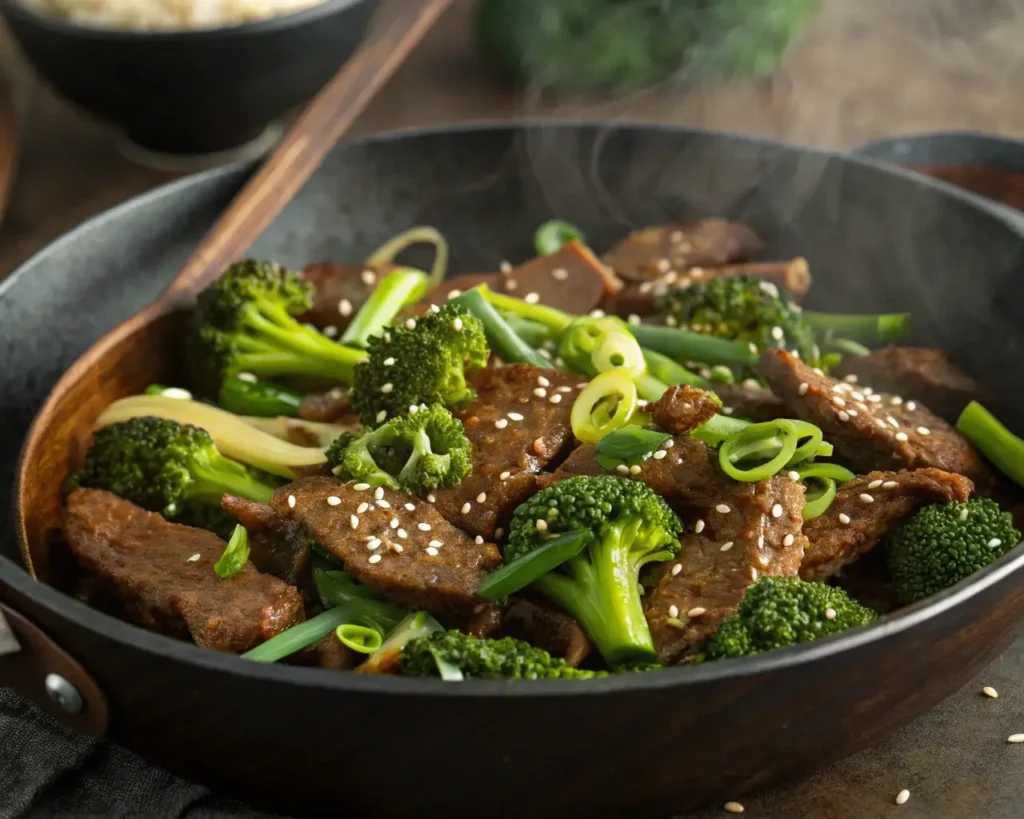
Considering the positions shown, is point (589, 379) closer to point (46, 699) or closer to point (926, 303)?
point (926, 303)

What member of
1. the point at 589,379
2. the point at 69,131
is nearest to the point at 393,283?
the point at 589,379

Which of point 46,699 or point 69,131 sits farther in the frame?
point 69,131

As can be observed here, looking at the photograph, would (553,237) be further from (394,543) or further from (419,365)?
(394,543)

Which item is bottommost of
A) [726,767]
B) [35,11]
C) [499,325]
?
[726,767]

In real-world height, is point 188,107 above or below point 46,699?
→ above

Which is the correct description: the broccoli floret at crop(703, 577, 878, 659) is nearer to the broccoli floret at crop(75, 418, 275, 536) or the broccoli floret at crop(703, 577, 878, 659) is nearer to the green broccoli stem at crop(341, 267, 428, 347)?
the broccoli floret at crop(75, 418, 275, 536)

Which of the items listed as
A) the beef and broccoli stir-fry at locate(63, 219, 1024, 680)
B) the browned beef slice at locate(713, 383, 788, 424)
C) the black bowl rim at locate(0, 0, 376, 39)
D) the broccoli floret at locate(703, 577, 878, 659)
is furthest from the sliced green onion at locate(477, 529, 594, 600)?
the black bowl rim at locate(0, 0, 376, 39)
